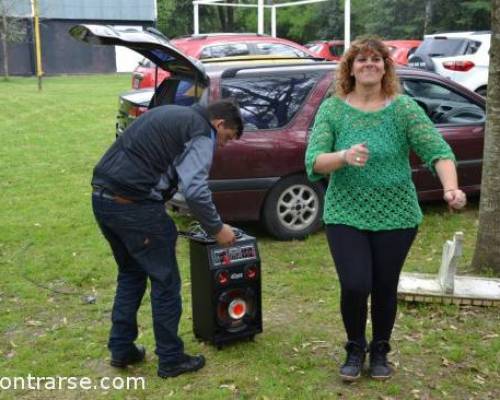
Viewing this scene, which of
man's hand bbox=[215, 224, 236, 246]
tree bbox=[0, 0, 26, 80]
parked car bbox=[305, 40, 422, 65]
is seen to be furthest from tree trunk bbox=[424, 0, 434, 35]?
man's hand bbox=[215, 224, 236, 246]

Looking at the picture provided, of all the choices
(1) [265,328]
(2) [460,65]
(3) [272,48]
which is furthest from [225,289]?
(2) [460,65]

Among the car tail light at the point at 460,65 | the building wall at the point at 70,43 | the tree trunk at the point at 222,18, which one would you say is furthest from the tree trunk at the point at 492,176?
the tree trunk at the point at 222,18

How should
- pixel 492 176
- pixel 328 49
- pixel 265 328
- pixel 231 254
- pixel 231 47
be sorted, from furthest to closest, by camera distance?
pixel 328 49 < pixel 231 47 < pixel 492 176 < pixel 265 328 < pixel 231 254

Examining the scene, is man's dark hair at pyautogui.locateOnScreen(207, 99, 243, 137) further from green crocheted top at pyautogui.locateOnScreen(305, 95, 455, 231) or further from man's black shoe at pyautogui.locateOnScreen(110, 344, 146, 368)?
man's black shoe at pyautogui.locateOnScreen(110, 344, 146, 368)

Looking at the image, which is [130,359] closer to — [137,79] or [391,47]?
[137,79]

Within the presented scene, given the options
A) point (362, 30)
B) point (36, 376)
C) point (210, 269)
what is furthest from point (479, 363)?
point (362, 30)

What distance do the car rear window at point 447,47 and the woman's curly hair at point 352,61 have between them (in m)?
11.2

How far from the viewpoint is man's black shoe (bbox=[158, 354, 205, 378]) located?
385cm

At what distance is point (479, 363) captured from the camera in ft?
13.3

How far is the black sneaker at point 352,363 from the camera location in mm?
3729

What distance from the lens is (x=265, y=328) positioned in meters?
4.55

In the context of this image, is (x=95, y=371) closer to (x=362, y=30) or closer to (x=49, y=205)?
(x=49, y=205)

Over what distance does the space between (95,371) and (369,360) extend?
161 cm

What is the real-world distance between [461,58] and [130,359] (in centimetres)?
1157
